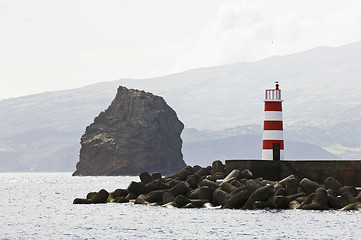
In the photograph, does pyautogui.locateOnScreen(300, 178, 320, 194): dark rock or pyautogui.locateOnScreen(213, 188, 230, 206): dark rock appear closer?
pyautogui.locateOnScreen(213, 188, 230, 206): dark rock

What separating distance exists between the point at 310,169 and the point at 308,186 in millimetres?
3175

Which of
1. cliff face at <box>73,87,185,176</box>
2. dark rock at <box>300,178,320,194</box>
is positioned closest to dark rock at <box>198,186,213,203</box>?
dark rock at <box>300,178,320,194</box>

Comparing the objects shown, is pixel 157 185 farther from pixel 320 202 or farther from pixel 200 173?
pixel 320 202

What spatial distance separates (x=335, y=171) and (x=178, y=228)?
36.0 feet

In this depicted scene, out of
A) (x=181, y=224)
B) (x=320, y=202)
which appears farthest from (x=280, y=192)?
(x=181, y=224)

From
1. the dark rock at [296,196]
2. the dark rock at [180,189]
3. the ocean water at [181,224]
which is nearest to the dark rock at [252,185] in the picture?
the ocean water at [181,224]

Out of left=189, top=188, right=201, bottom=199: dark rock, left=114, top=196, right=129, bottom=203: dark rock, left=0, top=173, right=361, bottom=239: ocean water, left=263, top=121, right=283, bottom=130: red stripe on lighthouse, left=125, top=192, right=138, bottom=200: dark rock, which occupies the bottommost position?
left=0, top=173, right=361, bottom=239: ocean water

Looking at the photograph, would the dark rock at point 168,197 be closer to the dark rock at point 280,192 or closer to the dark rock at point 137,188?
the dark rock at point 137,188

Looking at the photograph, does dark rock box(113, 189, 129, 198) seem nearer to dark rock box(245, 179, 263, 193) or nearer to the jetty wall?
the jetty wall

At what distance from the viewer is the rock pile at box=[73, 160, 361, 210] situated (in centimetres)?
3259

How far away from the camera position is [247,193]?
33406 millimetres

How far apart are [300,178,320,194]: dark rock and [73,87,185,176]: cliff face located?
402 ft

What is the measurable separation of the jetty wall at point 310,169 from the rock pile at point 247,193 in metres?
0.52

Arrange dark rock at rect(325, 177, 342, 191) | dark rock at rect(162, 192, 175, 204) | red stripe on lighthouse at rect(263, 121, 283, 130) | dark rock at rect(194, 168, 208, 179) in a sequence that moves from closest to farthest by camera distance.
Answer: dark rock at rect(325, 177, 342, 191) → dark rock at rect(162, 192, 175, 204) → red stripe on lighthouse at rect(263, 121, 283, 130) → dark rock at rect(194, 168, 208, 179)
